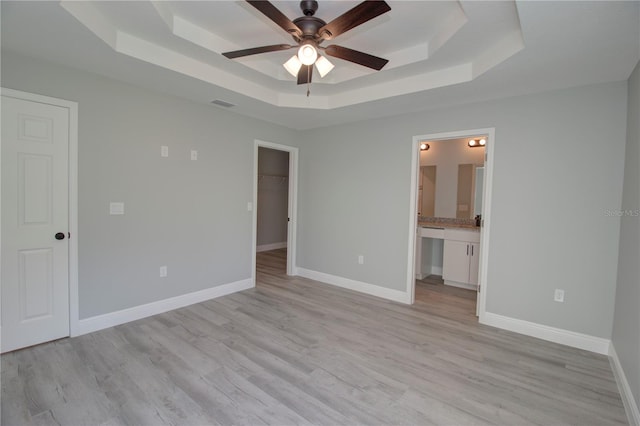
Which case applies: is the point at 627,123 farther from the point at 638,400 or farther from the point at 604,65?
the point at 638,400

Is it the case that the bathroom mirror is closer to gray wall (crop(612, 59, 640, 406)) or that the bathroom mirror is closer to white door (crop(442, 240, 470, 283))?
white door (crop(442, 240, 470, 283))

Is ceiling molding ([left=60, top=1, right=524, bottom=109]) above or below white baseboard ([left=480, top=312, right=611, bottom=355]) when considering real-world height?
above

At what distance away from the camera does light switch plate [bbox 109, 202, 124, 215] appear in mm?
3035

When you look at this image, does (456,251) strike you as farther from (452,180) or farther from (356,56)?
(356,56)

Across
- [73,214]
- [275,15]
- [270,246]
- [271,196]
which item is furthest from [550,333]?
[271,196]

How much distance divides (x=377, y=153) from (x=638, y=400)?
3320 millimetres

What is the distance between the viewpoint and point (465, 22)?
214 centimetres

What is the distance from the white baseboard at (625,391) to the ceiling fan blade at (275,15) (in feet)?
10.6

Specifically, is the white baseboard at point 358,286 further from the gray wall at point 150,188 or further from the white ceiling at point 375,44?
the white ceiling at point 375,44

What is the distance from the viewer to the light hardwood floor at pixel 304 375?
1915 mm

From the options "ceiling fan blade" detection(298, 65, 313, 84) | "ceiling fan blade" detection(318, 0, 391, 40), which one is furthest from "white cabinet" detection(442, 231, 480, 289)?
"ceiling fan blade" detection(318, 0, 391, 40)

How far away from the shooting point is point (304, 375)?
7.63 ft

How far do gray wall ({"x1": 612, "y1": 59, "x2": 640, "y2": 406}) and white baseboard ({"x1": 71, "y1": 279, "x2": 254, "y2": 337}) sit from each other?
4012mm

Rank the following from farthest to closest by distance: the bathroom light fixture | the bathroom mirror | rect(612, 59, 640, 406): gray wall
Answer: the bathroom mirror < the bathroom light fixture < rect(612, 59, 640, 406): gray wall
